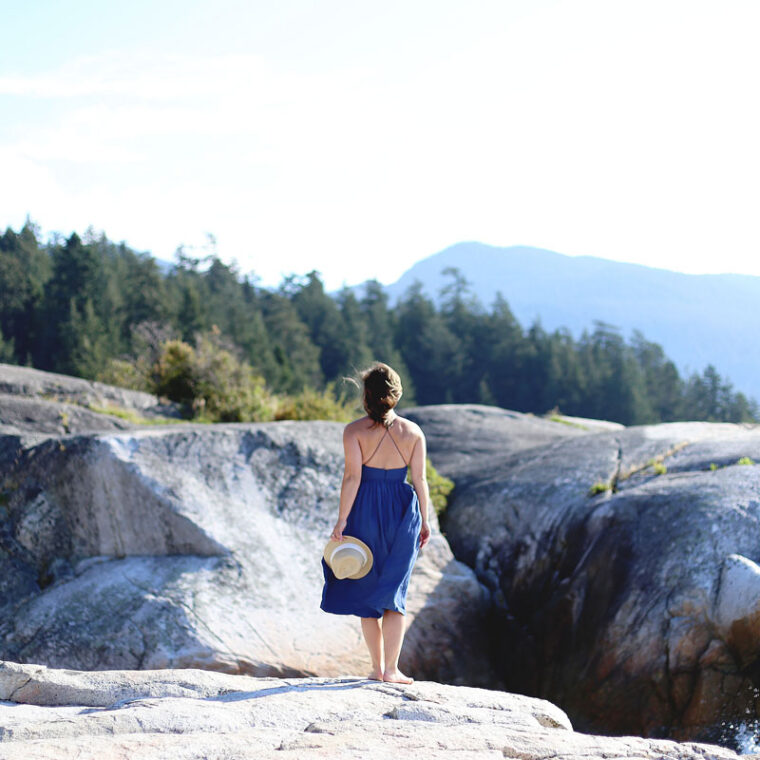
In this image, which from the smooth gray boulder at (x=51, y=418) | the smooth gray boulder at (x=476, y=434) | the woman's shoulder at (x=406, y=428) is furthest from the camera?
the smooth gray boulder at (x=476, y=434)

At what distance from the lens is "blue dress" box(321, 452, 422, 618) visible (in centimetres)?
556

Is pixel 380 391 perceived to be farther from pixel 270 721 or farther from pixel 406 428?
pixel 270 721

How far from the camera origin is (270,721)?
14.6 feet

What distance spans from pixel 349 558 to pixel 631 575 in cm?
363

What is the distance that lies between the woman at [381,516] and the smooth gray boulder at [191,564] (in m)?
2.52

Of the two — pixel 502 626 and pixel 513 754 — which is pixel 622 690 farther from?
pixel 513 754

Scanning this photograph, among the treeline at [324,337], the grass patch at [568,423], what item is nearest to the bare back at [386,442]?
the grass patch at [568,423]

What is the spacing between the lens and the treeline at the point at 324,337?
48.0 meters

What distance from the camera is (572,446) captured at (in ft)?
38.2

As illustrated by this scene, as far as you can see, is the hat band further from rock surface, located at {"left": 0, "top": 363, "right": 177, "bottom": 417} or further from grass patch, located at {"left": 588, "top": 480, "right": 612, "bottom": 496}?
rock surface, located at {"left": 0, "top": 363, "right": 177, "bottom": 417}

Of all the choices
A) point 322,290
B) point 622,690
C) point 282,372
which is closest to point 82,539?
point 622,690

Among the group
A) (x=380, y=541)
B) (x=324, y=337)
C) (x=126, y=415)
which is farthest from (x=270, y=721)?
(x=324, y=337)

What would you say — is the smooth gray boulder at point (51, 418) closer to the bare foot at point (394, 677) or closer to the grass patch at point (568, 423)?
the bare foot at point (394, 677)

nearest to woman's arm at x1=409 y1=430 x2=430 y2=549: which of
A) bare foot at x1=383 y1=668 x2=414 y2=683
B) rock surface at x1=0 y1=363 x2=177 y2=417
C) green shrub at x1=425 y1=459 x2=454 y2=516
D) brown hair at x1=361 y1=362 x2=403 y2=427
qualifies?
brown hair at x1=361 y1=362 x2=403 y2=427
